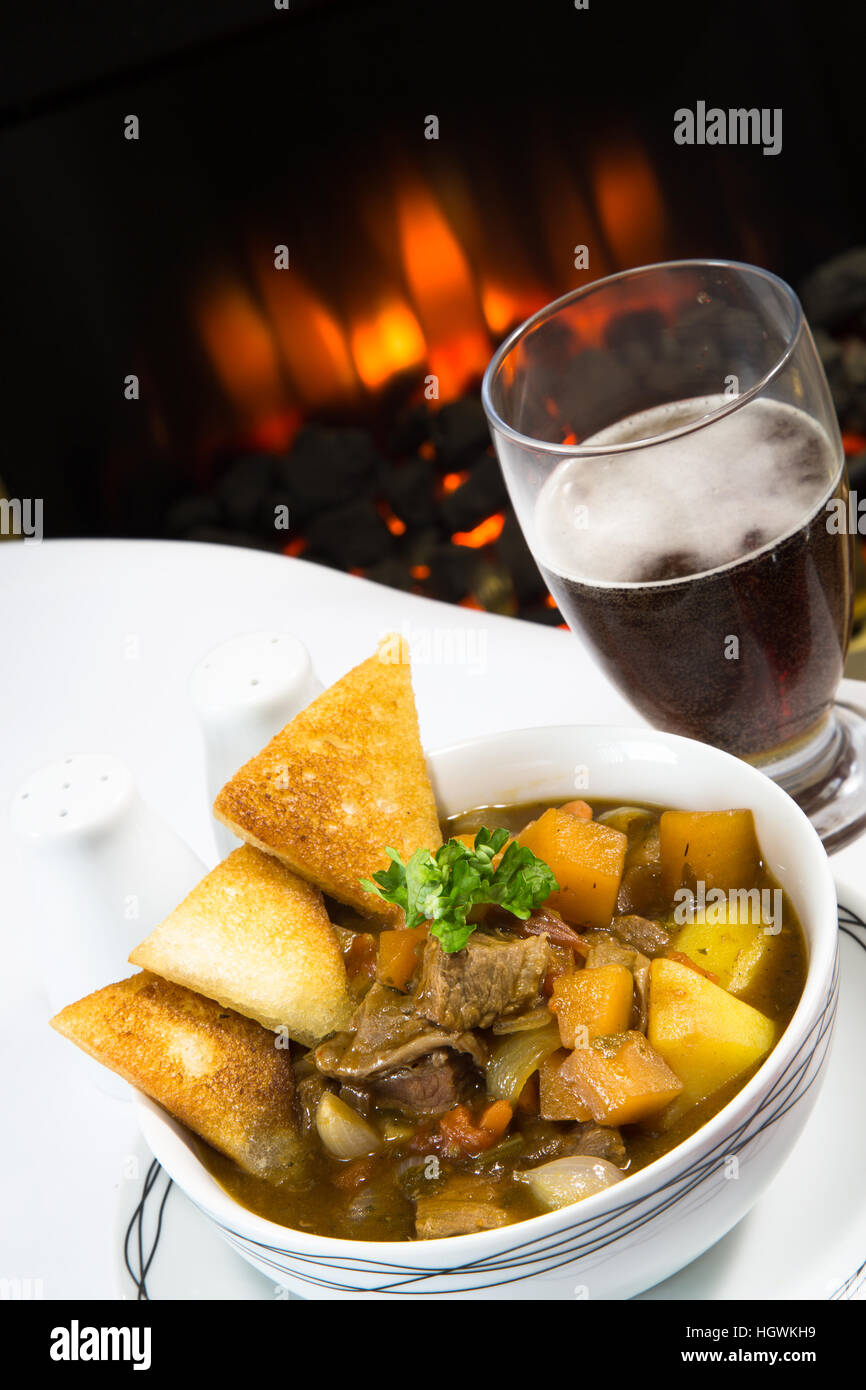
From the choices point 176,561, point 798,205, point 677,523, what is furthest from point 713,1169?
point 798,205

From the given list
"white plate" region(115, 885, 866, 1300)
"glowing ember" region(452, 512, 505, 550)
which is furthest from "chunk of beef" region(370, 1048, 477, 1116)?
"glowing ember" region(452, 512, 505, 550)

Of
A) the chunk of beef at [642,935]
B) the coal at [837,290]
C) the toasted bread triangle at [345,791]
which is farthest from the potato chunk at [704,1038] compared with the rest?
the coal at [837,290]

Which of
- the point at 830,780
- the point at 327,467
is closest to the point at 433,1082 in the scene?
the point at 830,780

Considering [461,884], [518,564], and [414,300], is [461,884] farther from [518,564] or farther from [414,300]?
[414,300]

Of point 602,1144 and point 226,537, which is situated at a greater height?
point 226,537

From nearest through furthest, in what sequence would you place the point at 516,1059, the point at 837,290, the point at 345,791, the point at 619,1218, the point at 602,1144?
the point at 619,1218, the point at 602,1144, the point at 516,1059, the point at 345,791, the point at 837,290

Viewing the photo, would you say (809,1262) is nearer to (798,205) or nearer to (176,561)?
(176,561)
